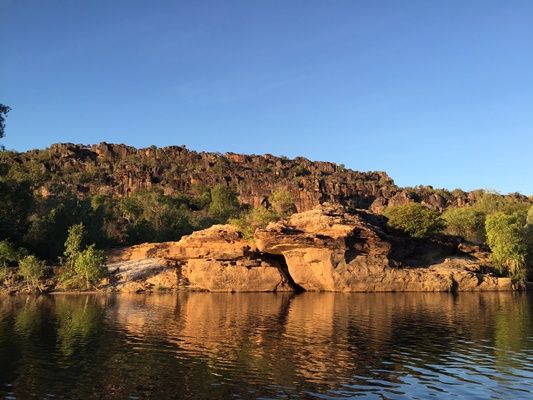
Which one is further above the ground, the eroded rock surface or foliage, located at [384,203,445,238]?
foliage, located at [384,203,445,238]

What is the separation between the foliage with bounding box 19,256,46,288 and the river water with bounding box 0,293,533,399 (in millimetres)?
15019

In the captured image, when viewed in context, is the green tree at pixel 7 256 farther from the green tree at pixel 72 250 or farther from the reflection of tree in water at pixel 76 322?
the reflection of tree in water at pixel 76 322


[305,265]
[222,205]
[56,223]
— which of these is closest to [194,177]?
[222,205]

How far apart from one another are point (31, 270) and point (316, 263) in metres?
30.4

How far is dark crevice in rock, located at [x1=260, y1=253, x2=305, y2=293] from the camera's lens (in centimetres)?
5794

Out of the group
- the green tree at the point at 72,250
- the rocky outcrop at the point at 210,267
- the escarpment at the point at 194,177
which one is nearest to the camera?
the rocky outcrop at the point at 210,267

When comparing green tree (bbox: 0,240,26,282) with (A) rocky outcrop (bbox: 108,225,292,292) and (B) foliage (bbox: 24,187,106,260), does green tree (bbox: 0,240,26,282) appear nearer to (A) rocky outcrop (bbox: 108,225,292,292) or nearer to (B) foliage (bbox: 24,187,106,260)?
(B) foliage (bbox: 24,187,106,260)

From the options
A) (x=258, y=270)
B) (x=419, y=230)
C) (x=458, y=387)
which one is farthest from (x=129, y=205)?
(x=458, y=387)

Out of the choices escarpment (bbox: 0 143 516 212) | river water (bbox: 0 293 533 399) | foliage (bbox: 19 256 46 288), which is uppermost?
escarpment (bbox: 0 143 516 212)

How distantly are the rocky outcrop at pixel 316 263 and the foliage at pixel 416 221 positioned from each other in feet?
8.87

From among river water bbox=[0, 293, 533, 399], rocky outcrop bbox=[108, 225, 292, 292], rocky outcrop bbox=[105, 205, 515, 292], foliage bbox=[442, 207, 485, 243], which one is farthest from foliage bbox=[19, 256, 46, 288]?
foliage bbox=[442, 207, 485, 243]

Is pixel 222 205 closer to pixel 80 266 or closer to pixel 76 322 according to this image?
pixel 80 266

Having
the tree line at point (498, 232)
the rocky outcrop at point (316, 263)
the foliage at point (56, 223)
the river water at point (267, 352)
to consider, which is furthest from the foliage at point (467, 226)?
the foliage at point (56, 223)

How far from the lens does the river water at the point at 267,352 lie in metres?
16.4
